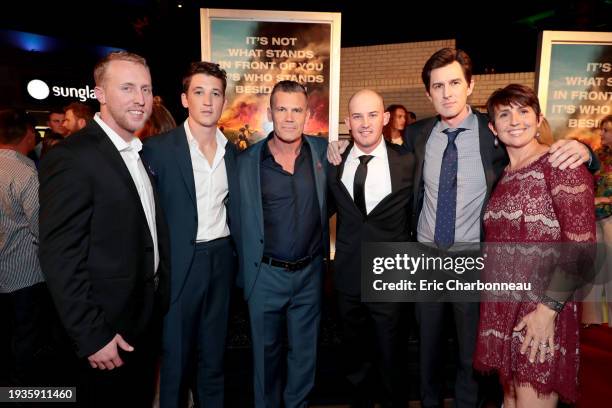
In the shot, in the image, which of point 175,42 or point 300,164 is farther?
point 175,42

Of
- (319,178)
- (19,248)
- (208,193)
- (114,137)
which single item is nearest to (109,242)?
(114,137)

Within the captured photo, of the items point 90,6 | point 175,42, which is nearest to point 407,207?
point 175,42

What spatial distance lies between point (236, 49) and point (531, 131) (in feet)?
9.96

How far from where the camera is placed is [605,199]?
3689mm

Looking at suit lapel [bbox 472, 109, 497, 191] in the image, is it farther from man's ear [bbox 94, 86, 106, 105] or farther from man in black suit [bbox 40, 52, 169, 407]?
man's ear [bbox 94, 86, 106, 105]

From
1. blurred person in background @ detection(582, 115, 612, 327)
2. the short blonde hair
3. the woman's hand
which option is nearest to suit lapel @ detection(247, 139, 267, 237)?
the short blonde hair

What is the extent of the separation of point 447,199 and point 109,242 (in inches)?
68.3

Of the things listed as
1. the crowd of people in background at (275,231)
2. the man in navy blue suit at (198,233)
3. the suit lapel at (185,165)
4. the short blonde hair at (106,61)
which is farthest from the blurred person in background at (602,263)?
the short blonde hair at (106,61)

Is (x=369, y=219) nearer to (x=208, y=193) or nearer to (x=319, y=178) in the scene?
(x=319, y=178)

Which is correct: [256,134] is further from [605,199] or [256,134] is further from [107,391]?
[605,199]

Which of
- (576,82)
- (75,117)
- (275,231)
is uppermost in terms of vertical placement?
(576,82)

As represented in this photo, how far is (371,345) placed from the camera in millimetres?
2512

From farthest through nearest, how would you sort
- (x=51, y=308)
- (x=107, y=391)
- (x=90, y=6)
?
1. (x=90, y=6)
2. (x=51, y=308)
3. (x=107, y=391)

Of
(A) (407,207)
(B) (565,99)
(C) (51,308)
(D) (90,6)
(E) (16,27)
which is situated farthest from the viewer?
(D) (90,6)
